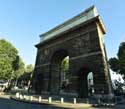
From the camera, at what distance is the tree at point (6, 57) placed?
4534cm

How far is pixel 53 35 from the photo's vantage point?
3769 centimetres

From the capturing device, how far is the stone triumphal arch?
26453 mm

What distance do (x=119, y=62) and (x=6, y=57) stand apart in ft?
100

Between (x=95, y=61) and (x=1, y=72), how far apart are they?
1089 inches

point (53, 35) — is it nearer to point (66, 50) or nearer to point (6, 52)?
point (66, 50)

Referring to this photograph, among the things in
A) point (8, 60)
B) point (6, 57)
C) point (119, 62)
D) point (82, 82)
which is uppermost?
point (6, 57)

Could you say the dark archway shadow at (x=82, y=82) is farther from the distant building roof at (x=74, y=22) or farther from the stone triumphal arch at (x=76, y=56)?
the distant building roof at (x=74, y=22)

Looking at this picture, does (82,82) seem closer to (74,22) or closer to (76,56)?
(76,56)

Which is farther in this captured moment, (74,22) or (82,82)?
(74,22)

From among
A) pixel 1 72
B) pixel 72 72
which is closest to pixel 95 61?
pixel 72 72

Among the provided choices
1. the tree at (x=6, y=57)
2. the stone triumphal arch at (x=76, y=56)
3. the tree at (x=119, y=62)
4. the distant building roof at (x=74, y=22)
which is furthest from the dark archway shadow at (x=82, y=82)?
the tree at (x=6, y=57)

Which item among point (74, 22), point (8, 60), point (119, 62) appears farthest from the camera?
point (8, 60)

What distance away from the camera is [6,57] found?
48.2 meters

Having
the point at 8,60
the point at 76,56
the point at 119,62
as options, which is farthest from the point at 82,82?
the point at 8,60
